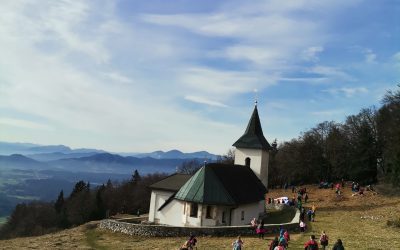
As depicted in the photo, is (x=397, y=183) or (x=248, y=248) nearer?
(x=248, y=248)

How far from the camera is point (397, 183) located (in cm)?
3966

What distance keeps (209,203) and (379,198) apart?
29.4 meters

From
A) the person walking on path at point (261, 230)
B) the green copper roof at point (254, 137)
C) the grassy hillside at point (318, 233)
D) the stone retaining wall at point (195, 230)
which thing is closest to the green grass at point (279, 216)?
the grassy hillside at point (318, 233)

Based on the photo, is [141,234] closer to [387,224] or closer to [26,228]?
[387,224]

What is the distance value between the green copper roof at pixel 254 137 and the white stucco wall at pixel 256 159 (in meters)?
0.67

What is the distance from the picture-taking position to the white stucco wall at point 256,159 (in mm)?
57369

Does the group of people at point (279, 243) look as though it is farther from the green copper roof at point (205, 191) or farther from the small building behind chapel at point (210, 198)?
the small building behind chapel at point (210, 198)

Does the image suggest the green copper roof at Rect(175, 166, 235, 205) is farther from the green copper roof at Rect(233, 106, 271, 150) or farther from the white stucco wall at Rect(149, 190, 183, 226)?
the green copper roof at Rect(233, 106, 271, 150)

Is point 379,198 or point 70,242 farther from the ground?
point 379,198

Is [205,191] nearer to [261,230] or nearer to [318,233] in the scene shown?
[261,230]

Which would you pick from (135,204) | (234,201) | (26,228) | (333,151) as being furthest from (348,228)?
(26,228)

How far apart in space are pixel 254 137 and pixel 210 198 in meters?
20.2

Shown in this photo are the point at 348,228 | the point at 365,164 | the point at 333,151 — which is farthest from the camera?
the point at 333,151

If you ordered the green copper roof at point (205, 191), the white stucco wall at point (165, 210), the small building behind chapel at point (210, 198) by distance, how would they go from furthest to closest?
1. the white stucco wall at point (165, 210)
2. the small building behind chapel at point (210, 198)
3. the green copper roof at point (205, 191)
